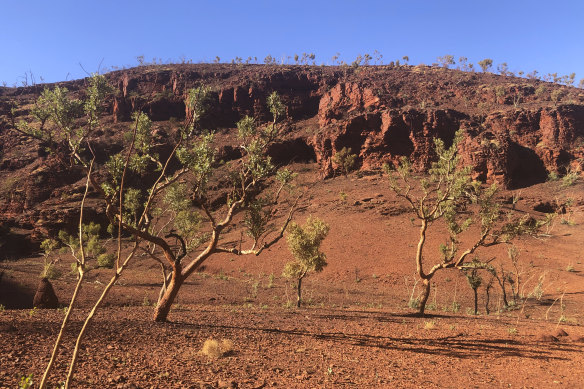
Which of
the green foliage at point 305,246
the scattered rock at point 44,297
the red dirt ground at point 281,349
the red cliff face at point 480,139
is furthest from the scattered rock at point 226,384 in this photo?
the red cliff face at point 480,139

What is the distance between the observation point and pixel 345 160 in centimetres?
5484

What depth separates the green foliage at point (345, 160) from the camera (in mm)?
54062

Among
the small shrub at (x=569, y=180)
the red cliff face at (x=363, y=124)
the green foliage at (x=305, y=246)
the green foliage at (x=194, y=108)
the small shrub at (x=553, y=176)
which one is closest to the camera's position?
the green foliage at (x=194, y=108)

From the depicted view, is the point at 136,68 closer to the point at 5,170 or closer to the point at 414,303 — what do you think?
the point at 5,170

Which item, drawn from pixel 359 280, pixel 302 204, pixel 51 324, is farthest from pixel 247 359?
pixel 302 204

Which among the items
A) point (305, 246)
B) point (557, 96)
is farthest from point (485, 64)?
point (305, 246)

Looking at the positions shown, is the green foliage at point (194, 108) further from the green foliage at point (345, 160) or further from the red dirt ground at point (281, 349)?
the green foliage at point (345, 160)

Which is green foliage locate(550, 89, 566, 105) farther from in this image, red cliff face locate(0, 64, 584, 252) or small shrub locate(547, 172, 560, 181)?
small shrub locate(547, 172, 560, 181)

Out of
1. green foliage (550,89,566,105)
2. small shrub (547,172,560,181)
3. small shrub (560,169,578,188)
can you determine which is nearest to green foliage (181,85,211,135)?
small shrub (560,169,578,188)

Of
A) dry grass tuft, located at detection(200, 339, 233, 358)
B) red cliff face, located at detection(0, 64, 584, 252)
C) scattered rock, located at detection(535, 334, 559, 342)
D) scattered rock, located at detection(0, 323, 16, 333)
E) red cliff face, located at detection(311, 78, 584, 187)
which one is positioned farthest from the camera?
red cliff face, located at detection(0, 64, 584, 252)

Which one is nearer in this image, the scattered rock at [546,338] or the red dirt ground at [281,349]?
the red dirt ground at [281,349]

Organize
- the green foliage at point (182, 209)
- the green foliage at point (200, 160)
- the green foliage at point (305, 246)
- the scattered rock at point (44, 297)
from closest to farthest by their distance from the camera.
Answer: the green foliage at point (200, 160)
the scattered rock at point (44, 297)
the green foliage at point (182, 209)
the green foliage at point (305, 246)

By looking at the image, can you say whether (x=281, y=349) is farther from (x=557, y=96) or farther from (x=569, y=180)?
(x=557, y=96)

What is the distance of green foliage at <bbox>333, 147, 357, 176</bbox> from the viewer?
54.1 m
